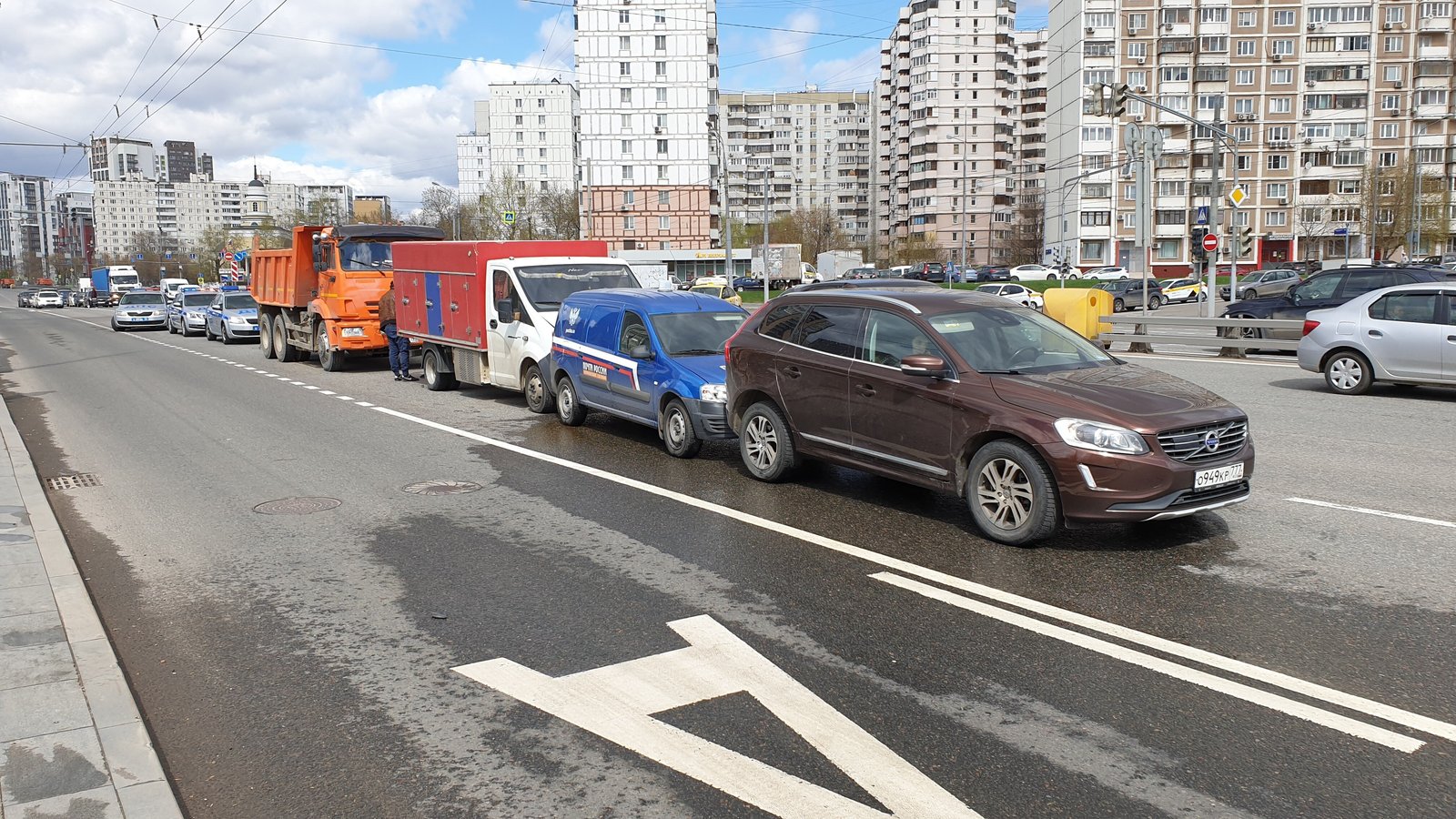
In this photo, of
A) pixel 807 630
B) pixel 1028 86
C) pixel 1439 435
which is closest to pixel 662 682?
pixel 807 630

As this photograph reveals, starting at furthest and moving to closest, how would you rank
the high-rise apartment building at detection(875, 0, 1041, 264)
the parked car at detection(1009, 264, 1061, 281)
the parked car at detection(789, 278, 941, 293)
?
1. the high-rise apartment building at detection(875, 0, 1041, 264)
2. the parked car at detection(1009, 264, 1061, 281)
3. the parked car at detection(789, 278, 941, 293)

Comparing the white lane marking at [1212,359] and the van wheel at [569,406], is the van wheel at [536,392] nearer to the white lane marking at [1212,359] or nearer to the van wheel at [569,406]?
the van wheel at [569,406]

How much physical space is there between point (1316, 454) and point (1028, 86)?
127 metres

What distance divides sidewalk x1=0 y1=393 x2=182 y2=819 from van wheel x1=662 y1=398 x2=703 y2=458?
5.42 meters

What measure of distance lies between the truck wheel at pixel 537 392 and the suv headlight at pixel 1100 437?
8763mm

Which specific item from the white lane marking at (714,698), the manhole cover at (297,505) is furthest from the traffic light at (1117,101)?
the white lane marking at (714,698)

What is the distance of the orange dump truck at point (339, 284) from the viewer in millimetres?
21125

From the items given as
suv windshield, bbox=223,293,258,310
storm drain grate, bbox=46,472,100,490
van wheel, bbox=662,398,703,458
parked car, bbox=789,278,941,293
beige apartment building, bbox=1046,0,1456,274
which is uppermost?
beige apartment building, bbox=1046,0,1456,274

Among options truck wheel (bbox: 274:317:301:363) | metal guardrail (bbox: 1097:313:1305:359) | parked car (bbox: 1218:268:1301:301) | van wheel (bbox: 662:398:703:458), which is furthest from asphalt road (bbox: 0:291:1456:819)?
parked car (bbox: 1218:268:1301:301)

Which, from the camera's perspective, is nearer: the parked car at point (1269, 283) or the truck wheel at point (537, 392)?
the truck wheel at point (537, 392)

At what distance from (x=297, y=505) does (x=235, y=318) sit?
26.0 m

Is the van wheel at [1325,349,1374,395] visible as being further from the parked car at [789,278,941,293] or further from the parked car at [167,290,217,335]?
the parked car at [167,290,217,335]

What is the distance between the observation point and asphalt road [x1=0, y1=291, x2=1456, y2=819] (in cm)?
407

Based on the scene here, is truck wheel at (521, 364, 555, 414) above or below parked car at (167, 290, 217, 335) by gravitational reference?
below
